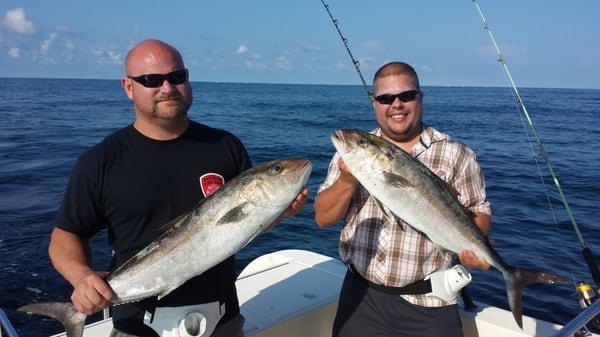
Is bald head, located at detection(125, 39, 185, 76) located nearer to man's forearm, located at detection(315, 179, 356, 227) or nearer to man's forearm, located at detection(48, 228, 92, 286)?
man's forearm, located at detection(48, 228, 92, 286)

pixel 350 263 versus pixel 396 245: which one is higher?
pixel 396 245

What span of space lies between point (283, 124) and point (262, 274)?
1188 inches

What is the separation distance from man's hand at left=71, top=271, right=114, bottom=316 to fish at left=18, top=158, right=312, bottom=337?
5 cm

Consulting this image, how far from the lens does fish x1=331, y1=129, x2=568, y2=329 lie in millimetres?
3166

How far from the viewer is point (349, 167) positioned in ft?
10.4

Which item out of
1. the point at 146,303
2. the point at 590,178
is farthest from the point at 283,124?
the point at 146,303

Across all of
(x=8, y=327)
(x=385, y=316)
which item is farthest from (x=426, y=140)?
(x=8, y=327)

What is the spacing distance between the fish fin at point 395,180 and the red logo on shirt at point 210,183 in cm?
113

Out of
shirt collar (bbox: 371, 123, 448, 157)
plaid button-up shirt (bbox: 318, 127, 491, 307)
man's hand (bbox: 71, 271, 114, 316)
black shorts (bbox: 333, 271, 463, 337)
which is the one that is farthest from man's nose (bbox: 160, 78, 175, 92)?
black shorts (bbox: 333, 271, 463, 337)

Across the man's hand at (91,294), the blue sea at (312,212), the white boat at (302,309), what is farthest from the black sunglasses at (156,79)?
the blue sea at (312,212)

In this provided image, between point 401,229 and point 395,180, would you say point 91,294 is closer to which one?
point 395,180

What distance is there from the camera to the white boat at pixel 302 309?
13.6 ft

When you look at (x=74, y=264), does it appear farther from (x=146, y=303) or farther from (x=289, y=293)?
(x=289, y=293)

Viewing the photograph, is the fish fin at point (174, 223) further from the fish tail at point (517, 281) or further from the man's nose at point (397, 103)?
the fish tail at point (517, 281)
